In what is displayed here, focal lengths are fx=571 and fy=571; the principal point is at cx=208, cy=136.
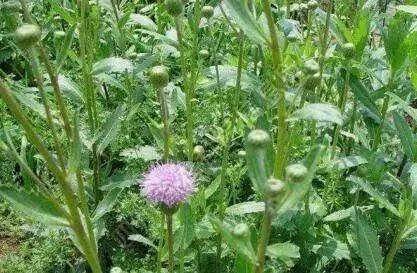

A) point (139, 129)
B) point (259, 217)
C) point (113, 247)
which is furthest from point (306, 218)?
point (139, 129)

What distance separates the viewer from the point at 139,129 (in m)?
2.81

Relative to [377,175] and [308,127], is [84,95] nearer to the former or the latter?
[308,127]

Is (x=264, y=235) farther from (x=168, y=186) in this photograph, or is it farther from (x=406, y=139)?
(x=406, y=139)

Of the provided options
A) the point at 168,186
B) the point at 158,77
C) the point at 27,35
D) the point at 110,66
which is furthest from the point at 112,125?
the point at 27,35

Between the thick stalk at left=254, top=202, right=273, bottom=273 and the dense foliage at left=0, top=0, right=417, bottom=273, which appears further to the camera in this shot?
the dense foliage at left=0, top=0, right=417, bottom=273

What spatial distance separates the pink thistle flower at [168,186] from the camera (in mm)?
1509

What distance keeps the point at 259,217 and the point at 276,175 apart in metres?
0.70

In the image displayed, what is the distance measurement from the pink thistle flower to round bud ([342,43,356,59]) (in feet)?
2.72

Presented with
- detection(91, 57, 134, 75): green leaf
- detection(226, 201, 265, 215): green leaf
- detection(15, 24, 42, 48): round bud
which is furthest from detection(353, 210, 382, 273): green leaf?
detection(15, 24, 42, 48): round bud

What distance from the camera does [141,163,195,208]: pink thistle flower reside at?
1509 millimetres

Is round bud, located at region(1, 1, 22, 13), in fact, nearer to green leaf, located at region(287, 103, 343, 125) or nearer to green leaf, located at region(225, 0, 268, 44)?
green leaf, located at region(225, 0, 268, 44)

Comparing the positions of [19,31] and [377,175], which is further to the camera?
[377,175]

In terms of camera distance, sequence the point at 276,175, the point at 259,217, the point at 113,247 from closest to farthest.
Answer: the point at 276,175
the point at 259,217
the point at 113,247

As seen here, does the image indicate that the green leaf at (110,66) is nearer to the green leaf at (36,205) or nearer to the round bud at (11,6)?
the round bud at (11,6)
